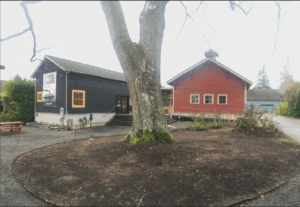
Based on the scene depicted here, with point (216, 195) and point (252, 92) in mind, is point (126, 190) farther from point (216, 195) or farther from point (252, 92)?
point (252, 92)

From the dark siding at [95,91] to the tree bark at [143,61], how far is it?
28.5ft

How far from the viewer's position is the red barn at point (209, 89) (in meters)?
16.8

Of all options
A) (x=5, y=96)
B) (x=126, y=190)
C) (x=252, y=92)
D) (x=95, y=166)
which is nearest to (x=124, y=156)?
(x=95, y=166)

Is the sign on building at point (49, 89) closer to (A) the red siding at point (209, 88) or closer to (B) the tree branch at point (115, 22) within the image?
(B) the tree branch at point (115, 22)

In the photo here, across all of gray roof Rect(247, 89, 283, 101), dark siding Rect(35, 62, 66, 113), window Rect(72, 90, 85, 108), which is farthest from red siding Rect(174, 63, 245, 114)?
gray roof Rect(247, 89, 283, 101)

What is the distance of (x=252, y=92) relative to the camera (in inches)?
1764

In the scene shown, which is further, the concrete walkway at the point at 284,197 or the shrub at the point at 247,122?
the shrub at the point at 247,122

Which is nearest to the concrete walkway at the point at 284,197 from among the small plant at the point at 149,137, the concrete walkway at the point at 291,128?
the small plant at the point at 149,137

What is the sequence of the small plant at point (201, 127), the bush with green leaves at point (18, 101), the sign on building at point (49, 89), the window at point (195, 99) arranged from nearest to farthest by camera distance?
the small plant at point (201, 127) < the sign on building at point (49, 89) < the bush with green leaves at point (18, 101) < the window at point (195, 99)

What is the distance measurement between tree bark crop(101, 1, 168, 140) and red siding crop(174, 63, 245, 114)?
40.9ft

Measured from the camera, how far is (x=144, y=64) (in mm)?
5879

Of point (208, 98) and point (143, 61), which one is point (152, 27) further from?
point (208, 98)

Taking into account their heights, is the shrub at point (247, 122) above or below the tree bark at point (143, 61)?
below

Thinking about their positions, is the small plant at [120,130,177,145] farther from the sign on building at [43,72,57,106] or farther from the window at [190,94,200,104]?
the window at [190,94,200,104]
